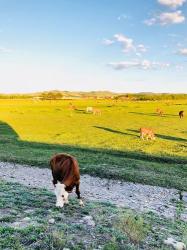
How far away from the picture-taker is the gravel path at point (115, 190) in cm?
1633

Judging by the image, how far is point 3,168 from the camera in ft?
81.5

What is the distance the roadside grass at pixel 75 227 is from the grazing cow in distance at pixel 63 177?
1.34 feet

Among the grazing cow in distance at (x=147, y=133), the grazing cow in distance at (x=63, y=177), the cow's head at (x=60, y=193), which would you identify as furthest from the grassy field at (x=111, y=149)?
the cow's head at (x=60, y=193)

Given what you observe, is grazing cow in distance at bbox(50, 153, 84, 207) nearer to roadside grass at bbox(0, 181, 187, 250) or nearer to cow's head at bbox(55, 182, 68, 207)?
cow's head at bbox(55, 182, 68, 207)

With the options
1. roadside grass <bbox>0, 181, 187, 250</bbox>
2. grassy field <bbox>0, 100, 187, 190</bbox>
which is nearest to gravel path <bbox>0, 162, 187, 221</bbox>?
grassy field <bbox>0, 100, 187, 190</bbox>

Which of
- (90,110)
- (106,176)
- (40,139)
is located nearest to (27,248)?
(106,176)

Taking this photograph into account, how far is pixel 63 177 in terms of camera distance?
13.0 metres

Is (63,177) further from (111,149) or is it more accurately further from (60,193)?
(111,149)

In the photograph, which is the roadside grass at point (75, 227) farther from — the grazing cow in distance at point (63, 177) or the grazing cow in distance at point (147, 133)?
the grazing cow in distance at point (147, 133)

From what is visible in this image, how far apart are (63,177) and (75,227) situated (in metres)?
2.53

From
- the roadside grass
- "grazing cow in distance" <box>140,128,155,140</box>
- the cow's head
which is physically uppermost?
the cow's head

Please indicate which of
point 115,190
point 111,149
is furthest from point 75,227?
point 111,149

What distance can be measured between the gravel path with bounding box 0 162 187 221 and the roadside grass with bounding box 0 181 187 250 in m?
2.28

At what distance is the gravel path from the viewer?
16328mm
